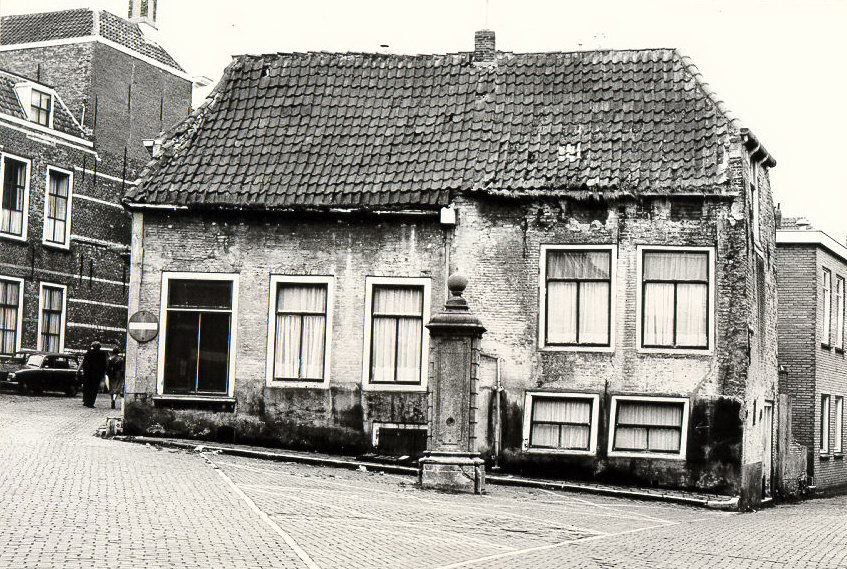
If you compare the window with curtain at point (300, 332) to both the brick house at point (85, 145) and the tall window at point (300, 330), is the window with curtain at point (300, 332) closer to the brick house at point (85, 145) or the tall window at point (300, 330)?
the tall window at point (300, 330)

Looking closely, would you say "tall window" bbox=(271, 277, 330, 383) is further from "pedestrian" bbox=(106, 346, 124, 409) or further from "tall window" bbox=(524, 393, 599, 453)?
"pedestrian" bbox=(106, 346, 124, 409)

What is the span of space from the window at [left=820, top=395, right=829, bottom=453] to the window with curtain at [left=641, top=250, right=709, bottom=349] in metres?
10.5

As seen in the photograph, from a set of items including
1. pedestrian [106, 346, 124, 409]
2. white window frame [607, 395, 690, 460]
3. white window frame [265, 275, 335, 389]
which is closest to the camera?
white window frame [607, 395, 690, 460]

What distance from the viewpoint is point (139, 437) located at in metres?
21.0

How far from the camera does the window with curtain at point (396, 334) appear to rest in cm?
2111

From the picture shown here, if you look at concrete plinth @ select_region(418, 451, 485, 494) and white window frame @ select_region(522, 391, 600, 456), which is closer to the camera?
concrete plinth @ select_region(418, 451, 485, 494)

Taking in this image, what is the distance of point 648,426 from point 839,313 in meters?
12.5

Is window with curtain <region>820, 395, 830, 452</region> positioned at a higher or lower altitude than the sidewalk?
higher

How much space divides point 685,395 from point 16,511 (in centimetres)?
1199

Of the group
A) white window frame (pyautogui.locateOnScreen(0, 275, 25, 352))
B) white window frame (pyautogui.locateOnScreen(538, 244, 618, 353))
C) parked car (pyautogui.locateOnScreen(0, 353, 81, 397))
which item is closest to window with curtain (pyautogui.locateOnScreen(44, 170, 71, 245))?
white window frame (pyautogui.locateOnScreen(0, 275, 25, 352))

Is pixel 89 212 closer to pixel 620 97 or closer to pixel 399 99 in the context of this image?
pixel 399 99

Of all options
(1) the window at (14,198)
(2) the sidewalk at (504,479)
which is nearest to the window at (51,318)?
(1) the window at (14,198)

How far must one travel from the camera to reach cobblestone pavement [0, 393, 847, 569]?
1038 centimetres

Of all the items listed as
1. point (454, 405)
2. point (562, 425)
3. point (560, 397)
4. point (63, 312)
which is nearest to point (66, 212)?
point (63, 312)
